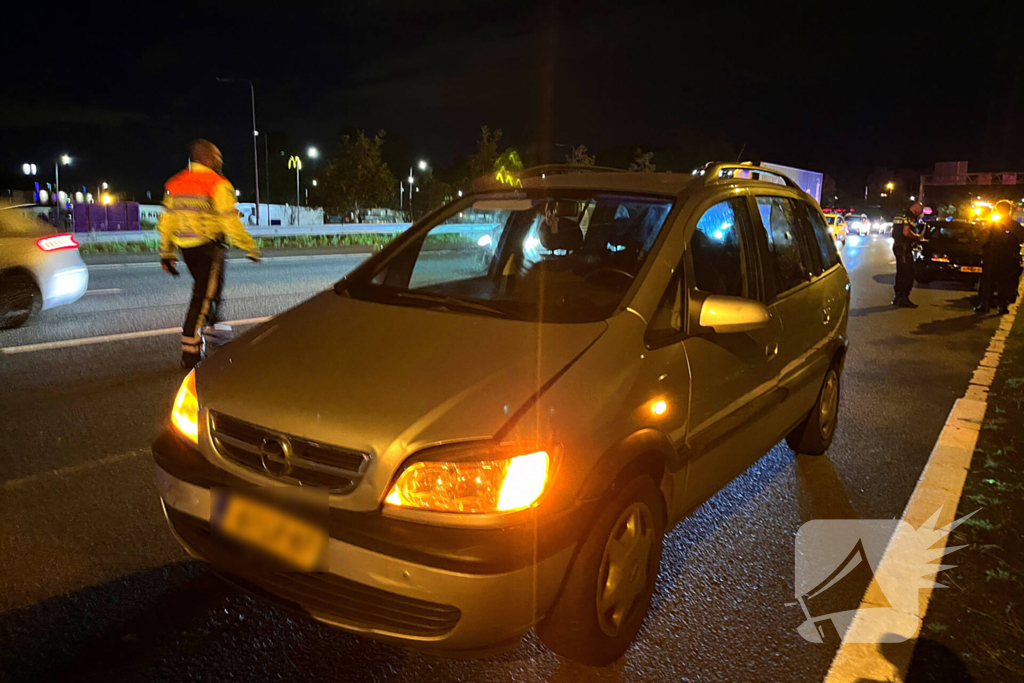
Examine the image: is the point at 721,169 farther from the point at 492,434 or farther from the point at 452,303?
the point at 492,434

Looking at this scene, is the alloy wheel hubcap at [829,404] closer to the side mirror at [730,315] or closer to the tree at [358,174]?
the side mirror at [730,315]

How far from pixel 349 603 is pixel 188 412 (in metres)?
0.96

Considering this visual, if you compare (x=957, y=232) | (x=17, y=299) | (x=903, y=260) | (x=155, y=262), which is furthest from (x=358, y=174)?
(x=17, y=299)

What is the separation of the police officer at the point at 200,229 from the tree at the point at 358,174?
170 feet

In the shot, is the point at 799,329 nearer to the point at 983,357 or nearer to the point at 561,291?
the point at 561,291

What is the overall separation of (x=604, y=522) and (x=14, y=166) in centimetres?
14750

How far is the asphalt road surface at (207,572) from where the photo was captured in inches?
104

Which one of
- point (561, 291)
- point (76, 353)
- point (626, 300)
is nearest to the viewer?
point (626, 300)

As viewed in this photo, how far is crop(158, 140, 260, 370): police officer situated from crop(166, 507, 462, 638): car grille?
14.2 feet

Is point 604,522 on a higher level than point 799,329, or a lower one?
lower

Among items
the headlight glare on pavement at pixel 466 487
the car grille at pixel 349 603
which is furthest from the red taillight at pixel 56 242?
the headlight glare on pavement at pixel 466 487

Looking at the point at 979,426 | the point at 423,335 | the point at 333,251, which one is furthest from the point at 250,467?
the point at 333,251

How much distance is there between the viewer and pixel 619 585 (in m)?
2.65

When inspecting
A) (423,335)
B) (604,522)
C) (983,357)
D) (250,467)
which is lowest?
(983,357)
